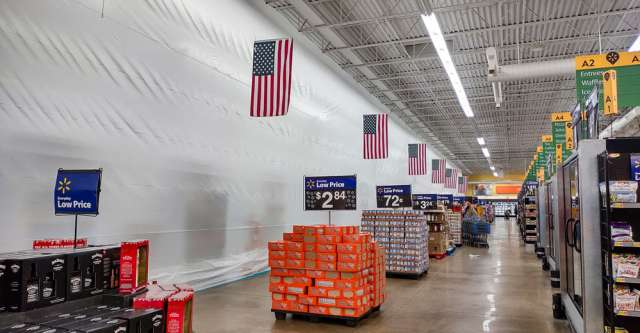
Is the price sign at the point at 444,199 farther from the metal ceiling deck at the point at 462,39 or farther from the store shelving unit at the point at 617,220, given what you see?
the store shelving unit at the point at 617,220

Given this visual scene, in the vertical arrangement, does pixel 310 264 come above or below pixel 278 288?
above

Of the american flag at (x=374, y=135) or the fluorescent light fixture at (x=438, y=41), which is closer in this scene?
the fluorescent light fixture at (x=438, y=41)

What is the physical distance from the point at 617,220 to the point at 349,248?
329cm

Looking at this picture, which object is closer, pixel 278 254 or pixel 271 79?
pixel 278 254

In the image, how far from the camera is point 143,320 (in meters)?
2.86

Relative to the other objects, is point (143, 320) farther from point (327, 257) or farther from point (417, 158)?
point (417, 158)

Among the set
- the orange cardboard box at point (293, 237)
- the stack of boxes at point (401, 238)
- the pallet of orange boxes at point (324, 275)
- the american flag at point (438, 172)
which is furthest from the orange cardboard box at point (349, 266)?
the american flag at point (438, 172)

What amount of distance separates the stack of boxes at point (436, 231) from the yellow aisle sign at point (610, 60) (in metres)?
6.94

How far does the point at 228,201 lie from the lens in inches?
380

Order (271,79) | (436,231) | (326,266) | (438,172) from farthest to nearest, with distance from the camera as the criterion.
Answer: (438,172)
(436,231)
(271,79)
(326,266)

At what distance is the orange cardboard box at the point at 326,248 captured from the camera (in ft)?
21.3

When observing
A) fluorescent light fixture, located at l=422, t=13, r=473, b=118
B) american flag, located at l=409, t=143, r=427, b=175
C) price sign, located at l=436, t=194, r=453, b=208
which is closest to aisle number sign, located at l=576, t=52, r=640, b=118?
fluorescent light fixture, located at l=422, t=13, r=473, b=118

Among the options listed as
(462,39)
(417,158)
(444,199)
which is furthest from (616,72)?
(417,158)

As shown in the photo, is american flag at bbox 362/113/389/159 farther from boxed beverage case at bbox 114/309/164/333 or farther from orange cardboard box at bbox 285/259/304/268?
boxed beverage case at bbox 114/309/164/333
